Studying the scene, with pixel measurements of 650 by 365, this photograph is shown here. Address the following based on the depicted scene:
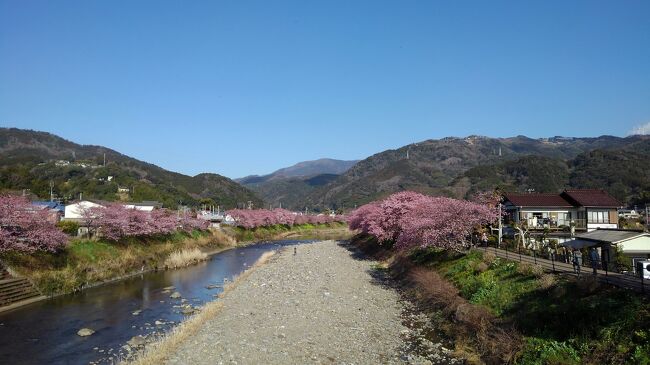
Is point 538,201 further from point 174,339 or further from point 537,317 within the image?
point 174,339

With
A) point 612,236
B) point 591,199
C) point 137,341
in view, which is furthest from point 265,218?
point 137,341

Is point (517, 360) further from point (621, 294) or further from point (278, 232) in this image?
point (278, 232)

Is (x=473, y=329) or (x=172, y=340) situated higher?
(x=473, y=329)

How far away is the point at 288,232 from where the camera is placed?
385ft

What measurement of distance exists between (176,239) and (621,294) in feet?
192

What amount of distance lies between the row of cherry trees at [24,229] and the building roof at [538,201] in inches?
1627

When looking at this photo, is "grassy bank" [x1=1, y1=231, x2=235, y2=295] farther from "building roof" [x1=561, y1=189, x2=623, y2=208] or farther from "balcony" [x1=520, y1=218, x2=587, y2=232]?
"building roof" [x1=561, y1=189, x2=623, y2=208]

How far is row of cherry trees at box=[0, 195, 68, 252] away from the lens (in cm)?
3168

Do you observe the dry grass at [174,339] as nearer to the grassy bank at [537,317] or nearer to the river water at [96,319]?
the river water at [96,319]

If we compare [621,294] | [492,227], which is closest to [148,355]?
[621,294]

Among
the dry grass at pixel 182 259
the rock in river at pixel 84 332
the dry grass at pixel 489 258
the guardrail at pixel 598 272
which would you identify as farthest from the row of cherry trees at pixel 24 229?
the guardrail at pixel 598 272

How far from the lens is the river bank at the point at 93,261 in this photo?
31.4 metres

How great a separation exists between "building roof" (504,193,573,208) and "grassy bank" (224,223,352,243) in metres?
55.1

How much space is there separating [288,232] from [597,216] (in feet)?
270
